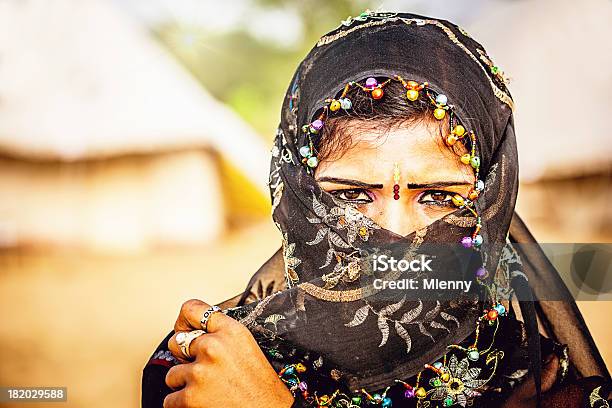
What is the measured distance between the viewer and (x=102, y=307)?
6.49ft

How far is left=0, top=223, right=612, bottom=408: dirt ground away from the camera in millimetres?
1868

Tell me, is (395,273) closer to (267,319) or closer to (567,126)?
(267,319)

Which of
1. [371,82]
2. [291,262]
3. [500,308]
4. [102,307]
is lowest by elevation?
[500,308]

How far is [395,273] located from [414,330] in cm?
8

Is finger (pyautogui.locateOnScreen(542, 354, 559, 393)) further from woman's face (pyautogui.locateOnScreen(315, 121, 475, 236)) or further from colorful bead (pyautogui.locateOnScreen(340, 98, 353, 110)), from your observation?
colorful bead (pyautogui.locateOnScreen(340, 98, 353, 110))

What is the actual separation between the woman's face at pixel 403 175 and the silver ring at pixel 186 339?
27 cm

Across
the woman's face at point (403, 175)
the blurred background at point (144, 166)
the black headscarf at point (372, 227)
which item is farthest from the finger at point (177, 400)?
the blurred background at point (144, 166)

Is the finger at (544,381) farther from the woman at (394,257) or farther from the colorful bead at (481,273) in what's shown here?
the colorful bead at (481,273)

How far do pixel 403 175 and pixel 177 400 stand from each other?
0.41 metres

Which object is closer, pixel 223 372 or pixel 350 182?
pixel 223 372

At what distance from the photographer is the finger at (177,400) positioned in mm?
808

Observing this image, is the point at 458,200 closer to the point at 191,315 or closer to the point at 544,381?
the point at 544,381

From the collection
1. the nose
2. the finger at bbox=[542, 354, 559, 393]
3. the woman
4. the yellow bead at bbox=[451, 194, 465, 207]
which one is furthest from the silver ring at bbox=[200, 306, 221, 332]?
the finger at bbox=[542, 354, 559, 393]

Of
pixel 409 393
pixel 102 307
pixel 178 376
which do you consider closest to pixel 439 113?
pixel 409 393
